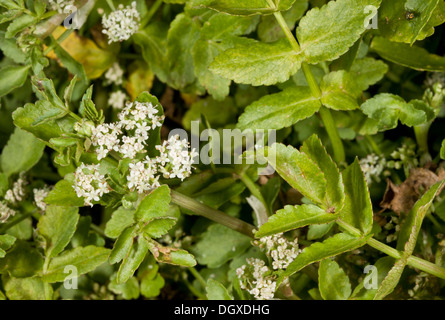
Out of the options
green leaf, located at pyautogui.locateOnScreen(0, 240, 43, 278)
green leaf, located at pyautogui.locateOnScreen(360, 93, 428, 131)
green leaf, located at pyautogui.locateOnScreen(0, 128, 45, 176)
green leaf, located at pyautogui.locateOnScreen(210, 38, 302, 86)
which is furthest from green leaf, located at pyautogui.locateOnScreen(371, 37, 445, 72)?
green leaf, located at pyautogui.locateOnScreen(0, 240, 43, 278)

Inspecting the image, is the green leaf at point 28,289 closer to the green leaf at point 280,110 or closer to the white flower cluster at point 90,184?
the white flower cluster at point 90,184

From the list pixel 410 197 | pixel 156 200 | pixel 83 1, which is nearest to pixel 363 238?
pixel 410 197

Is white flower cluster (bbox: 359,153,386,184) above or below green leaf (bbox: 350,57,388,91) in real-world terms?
below

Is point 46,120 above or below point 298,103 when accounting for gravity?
above

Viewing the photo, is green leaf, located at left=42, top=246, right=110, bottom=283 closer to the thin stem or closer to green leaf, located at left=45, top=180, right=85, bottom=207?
green leaf, located at left=45, top=180, right=85, bottom=207

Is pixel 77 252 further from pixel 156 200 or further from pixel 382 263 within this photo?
pixel 382 263

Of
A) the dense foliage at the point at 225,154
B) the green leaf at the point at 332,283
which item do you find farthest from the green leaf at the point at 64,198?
the green leaf at the point at 332,283
